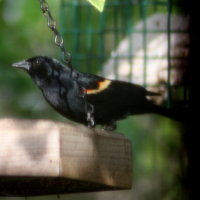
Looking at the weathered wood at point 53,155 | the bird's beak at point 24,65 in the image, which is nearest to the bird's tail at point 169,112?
the bird's beak at point 24,65

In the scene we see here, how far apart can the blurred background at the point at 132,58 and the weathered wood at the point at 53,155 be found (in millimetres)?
1904

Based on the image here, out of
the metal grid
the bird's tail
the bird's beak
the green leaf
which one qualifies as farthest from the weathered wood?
the metal grid

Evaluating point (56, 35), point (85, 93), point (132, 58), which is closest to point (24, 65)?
point (85, 93)

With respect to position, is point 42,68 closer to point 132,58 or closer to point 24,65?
point 24,65

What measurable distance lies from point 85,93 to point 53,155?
4.00 feet

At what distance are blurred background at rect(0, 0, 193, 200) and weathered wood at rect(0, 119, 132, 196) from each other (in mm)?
1904

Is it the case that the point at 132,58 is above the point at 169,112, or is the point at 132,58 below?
above

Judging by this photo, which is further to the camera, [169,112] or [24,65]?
[169,112]

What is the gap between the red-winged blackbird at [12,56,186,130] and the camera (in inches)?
143

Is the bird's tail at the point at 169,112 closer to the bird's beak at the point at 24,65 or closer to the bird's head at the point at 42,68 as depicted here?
the bird's head at the point at 42,68

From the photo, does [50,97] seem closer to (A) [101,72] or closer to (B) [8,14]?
(A) [101,72]

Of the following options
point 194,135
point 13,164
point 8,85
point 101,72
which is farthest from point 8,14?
point 13,164

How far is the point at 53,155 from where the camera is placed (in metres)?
2.33

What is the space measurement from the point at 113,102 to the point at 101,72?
82 centimetres
